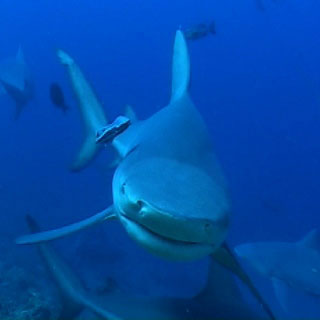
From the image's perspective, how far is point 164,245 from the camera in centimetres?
191

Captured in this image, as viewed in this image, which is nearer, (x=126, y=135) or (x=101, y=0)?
(x=126, y=135)

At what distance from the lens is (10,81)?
6441mm

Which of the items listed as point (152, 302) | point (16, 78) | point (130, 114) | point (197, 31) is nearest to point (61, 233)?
point (152, 302)

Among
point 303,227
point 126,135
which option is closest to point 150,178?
point 126,135

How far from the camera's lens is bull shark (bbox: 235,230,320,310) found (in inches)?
Result: 213

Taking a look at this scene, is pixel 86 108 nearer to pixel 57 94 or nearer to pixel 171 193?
pixel 171 193

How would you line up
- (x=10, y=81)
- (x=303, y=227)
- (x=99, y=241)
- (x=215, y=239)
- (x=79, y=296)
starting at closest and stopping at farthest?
(x=215, y=239)
(x=79, y=296)
(x=10, y=81)
(x=99, y=241)
(x=303, y=227)

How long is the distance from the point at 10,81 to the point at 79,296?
3812mm

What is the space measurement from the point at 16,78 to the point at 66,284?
3.67m

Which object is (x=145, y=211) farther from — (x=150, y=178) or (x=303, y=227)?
(x=303, y=227)

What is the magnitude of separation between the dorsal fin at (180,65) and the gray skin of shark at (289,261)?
293 cm

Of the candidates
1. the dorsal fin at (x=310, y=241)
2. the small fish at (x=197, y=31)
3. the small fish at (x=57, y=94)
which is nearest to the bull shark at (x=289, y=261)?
the dorsal fin at (x=310, y=241)

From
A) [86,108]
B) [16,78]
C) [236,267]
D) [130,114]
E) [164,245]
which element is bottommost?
[236,267]

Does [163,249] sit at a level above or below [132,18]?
above
